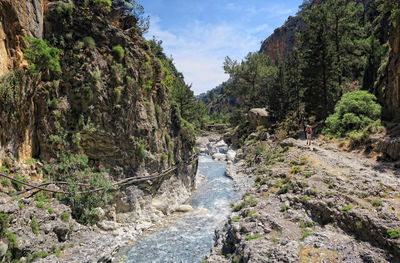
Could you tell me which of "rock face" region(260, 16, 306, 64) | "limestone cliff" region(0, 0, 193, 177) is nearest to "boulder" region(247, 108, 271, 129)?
"limestone cliff" region(0, 0, 193, 177)

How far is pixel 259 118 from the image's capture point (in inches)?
1654

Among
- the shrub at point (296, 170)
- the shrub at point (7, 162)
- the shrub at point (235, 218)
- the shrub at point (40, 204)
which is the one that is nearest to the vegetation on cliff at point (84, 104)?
the shrub at point (7, 162)

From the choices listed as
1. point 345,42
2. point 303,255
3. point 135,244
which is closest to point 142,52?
point 135,244

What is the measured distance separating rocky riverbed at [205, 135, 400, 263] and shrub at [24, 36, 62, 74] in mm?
14031

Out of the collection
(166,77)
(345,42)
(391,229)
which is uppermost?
(345,42)

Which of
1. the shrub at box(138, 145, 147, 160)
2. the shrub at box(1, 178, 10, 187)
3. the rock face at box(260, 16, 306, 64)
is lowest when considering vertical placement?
the shrub at box(1, 178, 10, 187)

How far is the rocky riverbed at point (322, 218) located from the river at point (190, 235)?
52.3 inches

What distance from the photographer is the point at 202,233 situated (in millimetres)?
15461

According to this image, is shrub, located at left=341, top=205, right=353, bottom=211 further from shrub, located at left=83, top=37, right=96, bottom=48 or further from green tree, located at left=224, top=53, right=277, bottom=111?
green tree, located at left=224, top=53, right=277, bottom=111

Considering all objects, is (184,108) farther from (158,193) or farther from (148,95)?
(158,193)

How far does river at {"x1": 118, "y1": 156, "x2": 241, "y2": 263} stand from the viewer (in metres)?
12.9

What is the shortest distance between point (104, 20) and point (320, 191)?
62.3 ft

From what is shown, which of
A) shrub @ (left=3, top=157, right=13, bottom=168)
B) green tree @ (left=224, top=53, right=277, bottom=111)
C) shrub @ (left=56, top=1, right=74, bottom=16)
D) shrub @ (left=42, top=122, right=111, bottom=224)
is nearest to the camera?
shrub @ (left=3, top=157, right=13, bottom=168)

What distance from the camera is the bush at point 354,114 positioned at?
21.5 m
